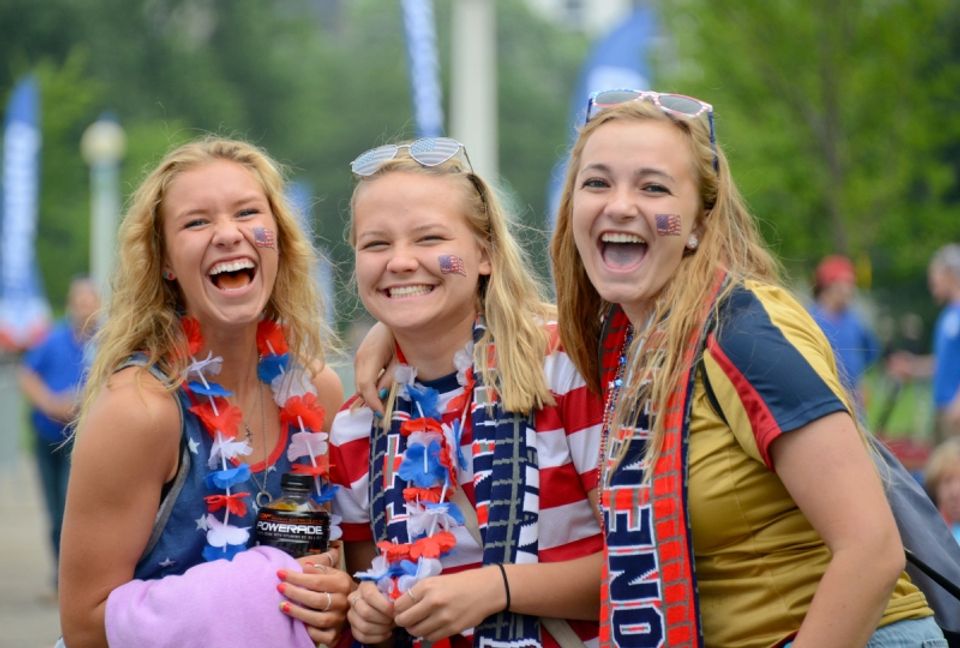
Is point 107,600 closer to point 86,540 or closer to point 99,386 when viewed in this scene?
point 86,540

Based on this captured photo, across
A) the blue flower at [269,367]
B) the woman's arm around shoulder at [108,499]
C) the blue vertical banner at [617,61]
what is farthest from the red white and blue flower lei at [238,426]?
the blue vertical banner at [617,61]

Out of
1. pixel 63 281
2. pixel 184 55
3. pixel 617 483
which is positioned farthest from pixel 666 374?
pixel 184 55

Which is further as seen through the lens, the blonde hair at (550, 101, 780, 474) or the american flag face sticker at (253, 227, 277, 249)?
the american flag face sticker at (253, 227, 277, 249)

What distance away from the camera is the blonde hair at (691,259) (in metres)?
2.64

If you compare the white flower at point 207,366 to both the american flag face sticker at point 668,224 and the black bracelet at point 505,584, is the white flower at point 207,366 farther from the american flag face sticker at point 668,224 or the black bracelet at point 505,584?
the american flag face sticker at point 668,224

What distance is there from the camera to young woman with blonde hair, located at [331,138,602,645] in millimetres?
3006

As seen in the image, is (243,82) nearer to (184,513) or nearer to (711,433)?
(184,513)

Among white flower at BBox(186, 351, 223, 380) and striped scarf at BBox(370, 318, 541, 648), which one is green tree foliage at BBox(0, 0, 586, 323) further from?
striped scarf at BBox(370, 318, 541, 648)

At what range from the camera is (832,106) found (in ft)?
53.2

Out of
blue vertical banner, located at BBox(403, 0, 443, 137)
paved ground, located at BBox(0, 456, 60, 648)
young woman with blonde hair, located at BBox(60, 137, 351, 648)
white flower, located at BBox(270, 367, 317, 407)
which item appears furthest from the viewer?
blue vertical banner, located at BBox(403, 0, 443, 137)

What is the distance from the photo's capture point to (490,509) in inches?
119

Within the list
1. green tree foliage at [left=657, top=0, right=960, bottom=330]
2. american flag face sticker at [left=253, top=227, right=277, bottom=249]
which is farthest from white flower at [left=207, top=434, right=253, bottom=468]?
green tree foliage at [left=657, top=0, right=960, bottom=330]

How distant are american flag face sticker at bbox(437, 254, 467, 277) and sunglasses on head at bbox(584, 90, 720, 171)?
48 centimetres

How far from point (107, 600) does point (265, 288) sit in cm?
85
